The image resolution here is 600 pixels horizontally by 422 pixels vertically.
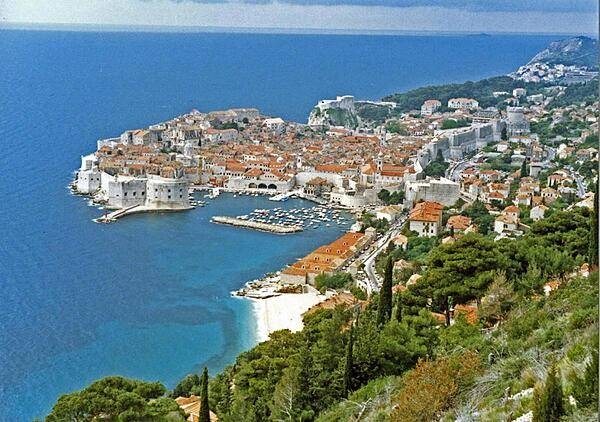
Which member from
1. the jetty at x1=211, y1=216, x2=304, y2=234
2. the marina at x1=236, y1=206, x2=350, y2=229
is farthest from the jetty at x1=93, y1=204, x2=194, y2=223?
the marina at x1=236, y1=206, x2=350, y2=229

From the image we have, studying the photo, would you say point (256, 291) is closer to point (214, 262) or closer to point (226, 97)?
point (214, 262)

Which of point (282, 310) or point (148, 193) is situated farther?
point (148, 193)

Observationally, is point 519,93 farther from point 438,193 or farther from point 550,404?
point 550,404

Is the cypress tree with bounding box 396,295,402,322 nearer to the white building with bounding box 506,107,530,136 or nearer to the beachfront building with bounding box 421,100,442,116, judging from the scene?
the white building with bounding box 506,107,530,136

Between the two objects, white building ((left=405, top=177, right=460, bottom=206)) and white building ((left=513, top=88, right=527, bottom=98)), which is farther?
white building ((left=513, top=88, right=527, bottom=98))

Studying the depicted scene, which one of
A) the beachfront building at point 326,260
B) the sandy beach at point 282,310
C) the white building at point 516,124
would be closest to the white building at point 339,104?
the white building at point 516,124

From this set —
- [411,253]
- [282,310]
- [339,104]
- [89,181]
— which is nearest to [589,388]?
[282,310]
